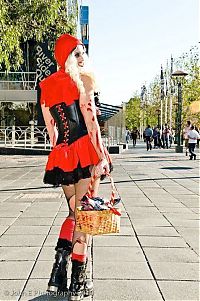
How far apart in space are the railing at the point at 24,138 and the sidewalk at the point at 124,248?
18.5 metres

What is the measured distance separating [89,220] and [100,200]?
216 mm

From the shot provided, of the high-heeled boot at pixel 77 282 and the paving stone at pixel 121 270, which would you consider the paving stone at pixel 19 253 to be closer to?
the paving stone at pixel 121 270

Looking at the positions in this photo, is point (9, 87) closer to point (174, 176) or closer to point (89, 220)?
point (174, 176)

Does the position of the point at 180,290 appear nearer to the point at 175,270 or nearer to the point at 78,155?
the point at 175,270

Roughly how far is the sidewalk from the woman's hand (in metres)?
0.96

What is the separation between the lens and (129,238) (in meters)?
6.37

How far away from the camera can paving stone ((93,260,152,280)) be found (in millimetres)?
4734

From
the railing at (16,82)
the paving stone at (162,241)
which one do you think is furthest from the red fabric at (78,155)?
the railing at (16,82)

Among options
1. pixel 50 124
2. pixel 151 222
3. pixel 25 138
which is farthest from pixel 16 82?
pixel 50 124

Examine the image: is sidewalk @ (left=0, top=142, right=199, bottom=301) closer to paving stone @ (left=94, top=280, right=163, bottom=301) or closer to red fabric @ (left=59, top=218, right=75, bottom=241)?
paving stone @ (left=94, top=280, right=163, bottom=301)

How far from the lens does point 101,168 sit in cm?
408

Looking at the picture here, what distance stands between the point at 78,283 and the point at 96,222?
1.70 feet

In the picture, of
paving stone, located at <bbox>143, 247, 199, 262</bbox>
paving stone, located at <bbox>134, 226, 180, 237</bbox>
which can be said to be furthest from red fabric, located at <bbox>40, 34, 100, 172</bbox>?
paving stone, located at <bbox>134, 226, 180, 237</bbox>

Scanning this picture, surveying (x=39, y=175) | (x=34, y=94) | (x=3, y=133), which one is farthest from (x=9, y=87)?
(x=39, y=175)
